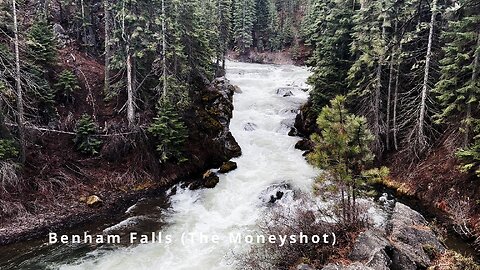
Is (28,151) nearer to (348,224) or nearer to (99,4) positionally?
(348,224)

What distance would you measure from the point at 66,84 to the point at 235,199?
36.2 feet

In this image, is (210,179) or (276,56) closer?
(210,179)

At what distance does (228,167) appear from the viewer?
21.2 meters

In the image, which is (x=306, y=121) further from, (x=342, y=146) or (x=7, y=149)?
(x=7, y=149)

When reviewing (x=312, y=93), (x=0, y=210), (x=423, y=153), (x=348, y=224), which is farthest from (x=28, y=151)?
(x=423, y=153)

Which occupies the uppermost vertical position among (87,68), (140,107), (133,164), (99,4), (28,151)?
(99,4)

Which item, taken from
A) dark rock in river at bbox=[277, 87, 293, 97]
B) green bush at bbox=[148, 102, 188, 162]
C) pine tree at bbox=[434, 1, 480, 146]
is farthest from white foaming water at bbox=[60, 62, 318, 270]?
pine tree at bbox=[434, 1, 480, 146]

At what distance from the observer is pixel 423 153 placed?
61.8 ft

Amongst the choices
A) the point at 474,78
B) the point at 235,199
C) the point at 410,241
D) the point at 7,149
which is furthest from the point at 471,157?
the point at 7,149

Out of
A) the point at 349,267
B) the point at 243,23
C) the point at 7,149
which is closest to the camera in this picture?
the point at 349,267

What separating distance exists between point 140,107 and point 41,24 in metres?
6.80

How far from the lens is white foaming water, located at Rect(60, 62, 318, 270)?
12.3 metres

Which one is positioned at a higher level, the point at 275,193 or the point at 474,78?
the point at 474,78

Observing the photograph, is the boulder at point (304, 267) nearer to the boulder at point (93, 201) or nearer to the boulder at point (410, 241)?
the boulder at point (410, 241)
